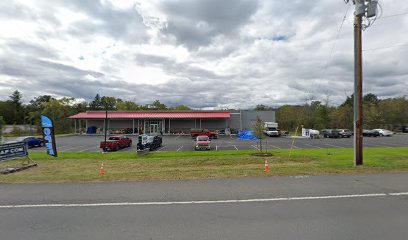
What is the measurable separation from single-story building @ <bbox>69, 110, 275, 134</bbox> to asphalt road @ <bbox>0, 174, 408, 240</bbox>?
137ft

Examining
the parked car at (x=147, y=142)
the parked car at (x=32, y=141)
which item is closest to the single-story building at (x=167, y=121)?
the parked car at (x=32, y=141)

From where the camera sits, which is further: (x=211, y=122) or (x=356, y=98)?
(x=211, y=122)

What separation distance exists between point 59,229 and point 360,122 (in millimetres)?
12642

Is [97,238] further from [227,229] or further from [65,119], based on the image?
[65,119]

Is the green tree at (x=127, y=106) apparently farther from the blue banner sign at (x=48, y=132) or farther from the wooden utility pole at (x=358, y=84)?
the wooden utility pole at (x=358, y=84)

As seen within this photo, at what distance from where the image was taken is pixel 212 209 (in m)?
6.03

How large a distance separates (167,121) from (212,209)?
153ft

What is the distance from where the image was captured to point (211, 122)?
51.6 m

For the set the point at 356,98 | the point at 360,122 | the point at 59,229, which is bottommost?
the point at 59,229

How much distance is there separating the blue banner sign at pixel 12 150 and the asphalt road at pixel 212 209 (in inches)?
225

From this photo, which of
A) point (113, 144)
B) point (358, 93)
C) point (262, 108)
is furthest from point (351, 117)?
point (113, 144)

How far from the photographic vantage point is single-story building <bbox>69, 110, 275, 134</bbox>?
50.5 m

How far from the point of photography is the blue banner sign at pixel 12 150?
12950mm

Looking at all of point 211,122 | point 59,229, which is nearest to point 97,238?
point 59,229
